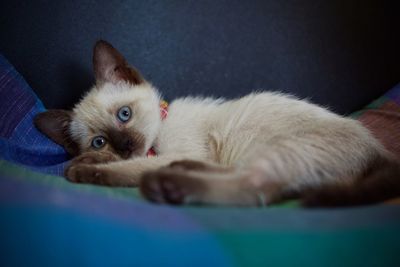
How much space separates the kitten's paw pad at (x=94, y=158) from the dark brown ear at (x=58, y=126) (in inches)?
12.7

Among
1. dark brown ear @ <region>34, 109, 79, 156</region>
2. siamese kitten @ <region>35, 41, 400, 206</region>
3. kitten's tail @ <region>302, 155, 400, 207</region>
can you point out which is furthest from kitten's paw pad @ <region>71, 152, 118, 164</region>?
kitten's tail @ <region>302, 155, 400, 207</region>

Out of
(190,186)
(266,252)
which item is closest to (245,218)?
(266,252)

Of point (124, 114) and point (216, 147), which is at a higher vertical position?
point (124, 114)

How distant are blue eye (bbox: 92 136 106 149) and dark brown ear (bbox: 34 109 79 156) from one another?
0.60 feet

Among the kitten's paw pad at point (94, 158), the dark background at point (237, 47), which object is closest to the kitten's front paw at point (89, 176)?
the kitten's paw pad at point (94, 158)

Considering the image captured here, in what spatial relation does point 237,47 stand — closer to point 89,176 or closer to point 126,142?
point 126,142

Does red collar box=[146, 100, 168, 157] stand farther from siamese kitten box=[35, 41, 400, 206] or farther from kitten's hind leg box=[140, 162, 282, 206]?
kitten's hind leg box=[140, 162, 282, 206]

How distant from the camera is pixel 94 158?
153cm

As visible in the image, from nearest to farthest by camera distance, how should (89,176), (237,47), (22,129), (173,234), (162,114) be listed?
(173,234) < (89,176) < (22,129) < (162,114) < (237,47)

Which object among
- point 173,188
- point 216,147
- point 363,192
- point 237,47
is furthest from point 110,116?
point 363,192

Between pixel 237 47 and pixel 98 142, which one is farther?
pixel 237 47

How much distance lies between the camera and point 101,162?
155cm

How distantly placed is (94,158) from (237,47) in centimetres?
122

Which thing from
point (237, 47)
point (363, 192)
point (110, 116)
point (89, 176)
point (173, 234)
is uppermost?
point (237, 47)
